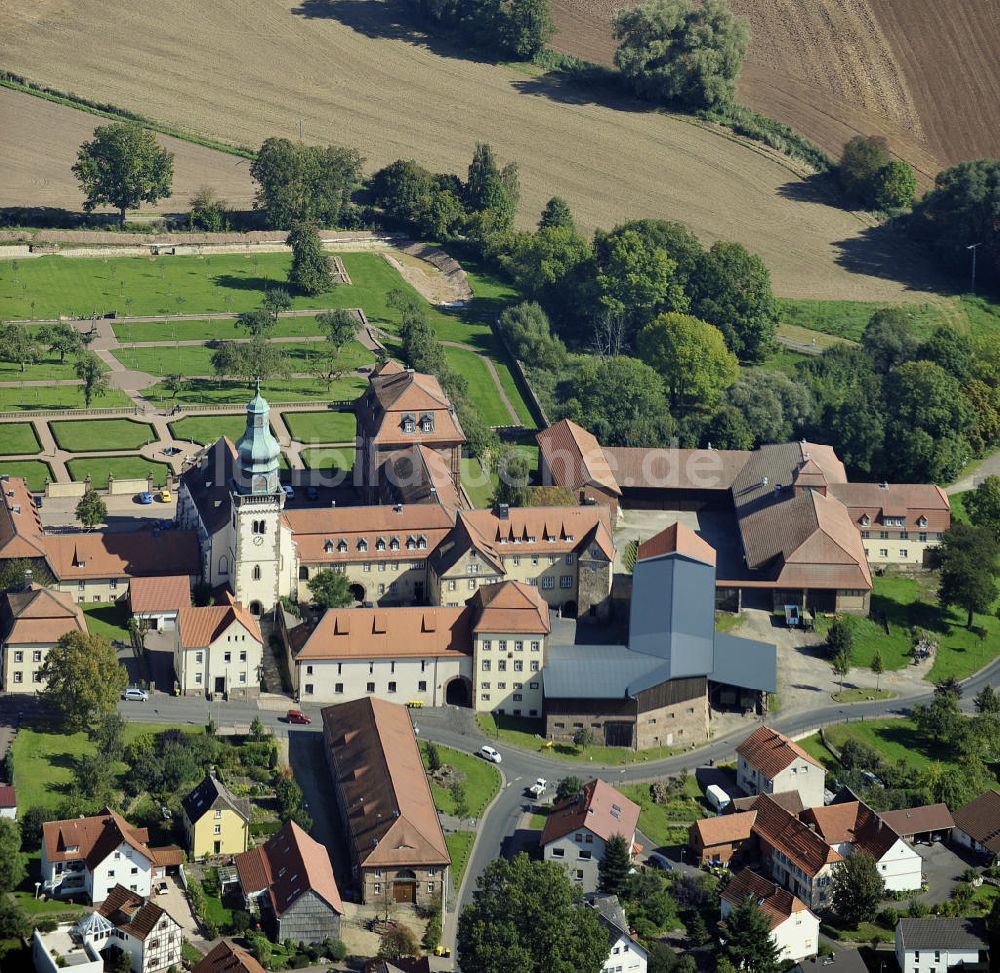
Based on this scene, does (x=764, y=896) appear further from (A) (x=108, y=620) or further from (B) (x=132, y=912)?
(A) (x=108, y=620)

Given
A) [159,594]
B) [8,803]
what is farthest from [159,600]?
[8,803]

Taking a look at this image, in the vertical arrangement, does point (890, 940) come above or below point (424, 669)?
below

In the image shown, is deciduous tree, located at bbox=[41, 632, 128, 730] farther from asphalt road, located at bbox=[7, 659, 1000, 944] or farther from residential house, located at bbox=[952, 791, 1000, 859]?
residential house, located at bbox=[952, 791, 1000, 859]


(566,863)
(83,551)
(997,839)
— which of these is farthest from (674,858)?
(83,551)

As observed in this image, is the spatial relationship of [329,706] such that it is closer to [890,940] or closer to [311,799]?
[311,799]

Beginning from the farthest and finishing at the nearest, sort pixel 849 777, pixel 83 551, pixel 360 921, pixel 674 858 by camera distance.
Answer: pixel 83 551
pixel 849 777
pixel 674 858
pixel 360 921

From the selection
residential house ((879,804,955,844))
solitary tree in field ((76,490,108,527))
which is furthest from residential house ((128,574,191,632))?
residential house ((879,804,955,844))
